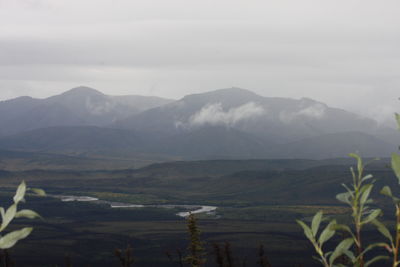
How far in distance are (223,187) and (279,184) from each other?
15.8m

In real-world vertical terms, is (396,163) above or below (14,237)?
above

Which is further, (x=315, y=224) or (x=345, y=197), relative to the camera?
(x=345, y=197)

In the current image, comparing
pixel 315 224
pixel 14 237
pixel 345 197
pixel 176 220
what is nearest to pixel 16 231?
pixel 14 237

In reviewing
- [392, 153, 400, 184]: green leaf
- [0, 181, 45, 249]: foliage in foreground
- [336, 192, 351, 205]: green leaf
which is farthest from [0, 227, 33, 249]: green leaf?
[392, 153, 400, 184]: green leaf

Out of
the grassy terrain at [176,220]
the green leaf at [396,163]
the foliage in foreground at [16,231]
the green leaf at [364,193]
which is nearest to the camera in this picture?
the foliage in foreground at [16,231]

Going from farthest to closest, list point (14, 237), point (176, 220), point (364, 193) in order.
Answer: point (176, 220)
point (364, 193)
point (14, 237)

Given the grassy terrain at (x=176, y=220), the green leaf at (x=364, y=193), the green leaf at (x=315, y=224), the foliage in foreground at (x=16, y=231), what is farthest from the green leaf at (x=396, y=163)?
the grassy terrain at (x=176, y=220)

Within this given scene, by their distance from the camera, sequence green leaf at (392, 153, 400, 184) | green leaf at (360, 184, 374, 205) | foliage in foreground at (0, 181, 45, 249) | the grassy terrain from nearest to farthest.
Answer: foliage in foreground at (0, 181, 45, 249) → green leaf at (392, 153, 400, 184) → green leaf at (360, 184, 374, 205) → the grassy terrain

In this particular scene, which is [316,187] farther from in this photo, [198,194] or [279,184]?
[198,194]

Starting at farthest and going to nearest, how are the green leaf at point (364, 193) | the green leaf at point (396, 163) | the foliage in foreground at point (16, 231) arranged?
the green leaf at point (364, 193), the green leaf at point (396, 163), the foliage in foreground at point (16, 231)

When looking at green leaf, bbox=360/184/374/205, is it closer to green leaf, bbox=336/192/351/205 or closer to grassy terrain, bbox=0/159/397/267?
green leaf, bbox=336/192/351/205

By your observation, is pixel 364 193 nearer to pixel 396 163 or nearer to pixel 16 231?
pixel 396 163

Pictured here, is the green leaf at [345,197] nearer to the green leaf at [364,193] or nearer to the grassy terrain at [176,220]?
the green leaf at [364,193]

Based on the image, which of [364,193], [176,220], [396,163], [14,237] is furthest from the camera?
[176,220]
